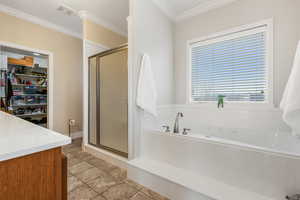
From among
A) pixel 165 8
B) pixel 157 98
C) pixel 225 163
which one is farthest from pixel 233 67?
pixel 225 163

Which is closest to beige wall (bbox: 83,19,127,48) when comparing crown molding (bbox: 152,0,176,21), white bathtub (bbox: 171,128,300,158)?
crown molding (bbox: 152,0,176,21)

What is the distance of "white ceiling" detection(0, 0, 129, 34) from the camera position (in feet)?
8.16

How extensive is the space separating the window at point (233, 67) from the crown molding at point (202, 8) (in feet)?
1.61

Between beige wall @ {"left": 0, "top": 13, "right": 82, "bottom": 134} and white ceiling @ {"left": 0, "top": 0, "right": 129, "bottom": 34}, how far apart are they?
10.5 inches

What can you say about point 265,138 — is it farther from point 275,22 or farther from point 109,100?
point 109,100

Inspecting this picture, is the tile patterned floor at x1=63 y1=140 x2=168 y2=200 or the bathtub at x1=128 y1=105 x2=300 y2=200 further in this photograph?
the tile patterned floor at x1=63 y1=140 x2=168 y2=200

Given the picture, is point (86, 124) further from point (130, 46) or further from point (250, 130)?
point (250, 130)

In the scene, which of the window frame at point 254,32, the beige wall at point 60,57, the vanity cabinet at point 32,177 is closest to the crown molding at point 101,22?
the beige wall at point 60,57

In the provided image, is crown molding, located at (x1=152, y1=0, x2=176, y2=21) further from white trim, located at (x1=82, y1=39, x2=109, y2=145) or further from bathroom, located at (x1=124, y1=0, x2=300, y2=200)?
white trim, located at (x1=82, y1=39, x2=109, y2=145)

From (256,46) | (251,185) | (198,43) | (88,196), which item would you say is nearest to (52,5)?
(198,43)

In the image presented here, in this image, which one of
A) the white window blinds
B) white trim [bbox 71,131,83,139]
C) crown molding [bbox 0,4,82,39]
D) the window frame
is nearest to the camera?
the window frame

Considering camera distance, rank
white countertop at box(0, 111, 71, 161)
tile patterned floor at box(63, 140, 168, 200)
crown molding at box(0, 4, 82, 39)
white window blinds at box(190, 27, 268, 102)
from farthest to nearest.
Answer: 1. crown molding at box(0, 4, 82, 39)
2. white window blinds at box(190, 27, 268, 102)
3. tile patterned floor at box(63, 140, 168, 200)
4. white countertop at box(0, 111, 71, 161)

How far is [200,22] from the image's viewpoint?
2625mm

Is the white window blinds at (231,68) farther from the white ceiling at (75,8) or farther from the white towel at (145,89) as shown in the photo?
the white ceiling at (75,8)
